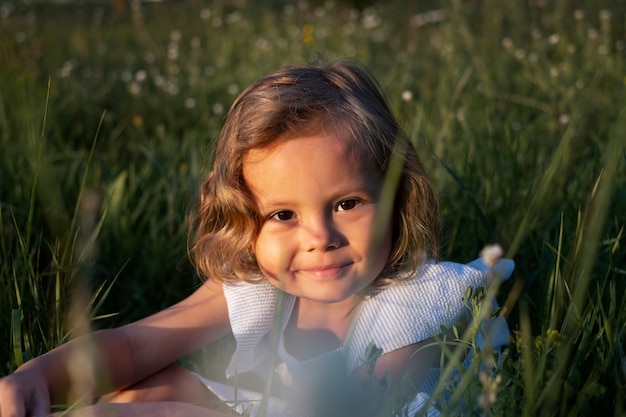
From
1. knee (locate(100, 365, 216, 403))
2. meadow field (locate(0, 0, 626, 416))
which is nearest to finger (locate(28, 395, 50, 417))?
meadow field (locate(0, 0, 626, 416))

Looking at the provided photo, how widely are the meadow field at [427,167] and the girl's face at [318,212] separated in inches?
12.1

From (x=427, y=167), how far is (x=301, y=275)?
1104 millimetres

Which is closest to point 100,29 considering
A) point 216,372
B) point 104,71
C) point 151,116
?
point 104,71

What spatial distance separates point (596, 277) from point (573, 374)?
27.6 inches

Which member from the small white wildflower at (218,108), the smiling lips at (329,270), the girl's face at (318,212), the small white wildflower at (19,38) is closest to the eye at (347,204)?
the girl's face at (318,212)

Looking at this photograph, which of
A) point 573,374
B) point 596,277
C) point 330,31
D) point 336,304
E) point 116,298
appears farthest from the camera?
point 330,31

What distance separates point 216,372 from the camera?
6.75 feet

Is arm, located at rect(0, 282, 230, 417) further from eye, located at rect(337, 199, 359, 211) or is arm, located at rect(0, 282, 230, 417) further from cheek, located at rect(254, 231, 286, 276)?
eye, located at rect(337, 199, 359, 211)

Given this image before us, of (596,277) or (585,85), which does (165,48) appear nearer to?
(585,85)

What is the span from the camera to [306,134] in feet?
5.24

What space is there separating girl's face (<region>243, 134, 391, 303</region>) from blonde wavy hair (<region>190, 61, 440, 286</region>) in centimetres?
3

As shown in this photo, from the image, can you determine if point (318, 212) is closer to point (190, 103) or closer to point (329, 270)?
point (329, 270)

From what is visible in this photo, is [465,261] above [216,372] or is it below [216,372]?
above

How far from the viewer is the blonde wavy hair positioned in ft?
5.35
